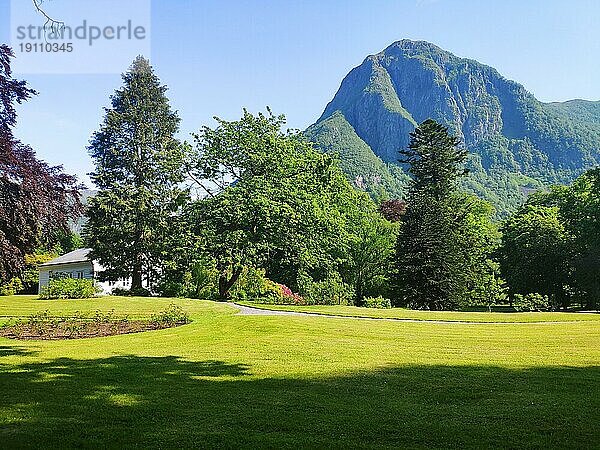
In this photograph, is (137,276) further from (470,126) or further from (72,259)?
(470,126)

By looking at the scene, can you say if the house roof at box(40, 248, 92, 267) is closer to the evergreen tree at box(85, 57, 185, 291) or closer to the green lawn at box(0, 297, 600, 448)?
the evergreen tree at box(85, 57, 185, 291)

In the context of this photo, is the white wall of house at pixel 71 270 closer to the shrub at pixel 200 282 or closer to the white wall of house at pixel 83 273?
the white wall of house at pixel 83 273

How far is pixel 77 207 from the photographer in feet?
80.3

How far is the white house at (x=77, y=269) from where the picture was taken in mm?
44500

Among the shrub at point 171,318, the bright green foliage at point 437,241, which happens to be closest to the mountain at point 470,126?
the bright green foliage at point 437,241

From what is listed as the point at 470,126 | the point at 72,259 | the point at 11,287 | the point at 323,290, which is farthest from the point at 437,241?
the point at 470,126

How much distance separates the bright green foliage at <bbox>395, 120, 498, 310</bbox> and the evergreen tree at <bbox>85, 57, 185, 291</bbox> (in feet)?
51.2

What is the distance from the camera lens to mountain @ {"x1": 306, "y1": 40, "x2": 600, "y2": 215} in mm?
125875

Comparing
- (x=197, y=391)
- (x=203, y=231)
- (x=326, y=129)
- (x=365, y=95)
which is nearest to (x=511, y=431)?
(x=197, y=391)

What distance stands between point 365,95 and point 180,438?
181701 mm

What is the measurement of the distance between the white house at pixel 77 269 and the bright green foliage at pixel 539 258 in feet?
106

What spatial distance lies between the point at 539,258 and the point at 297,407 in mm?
43966

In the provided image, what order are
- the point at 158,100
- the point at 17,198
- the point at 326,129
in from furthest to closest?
the point at 326,129 < the point at 158,100 < the point at 17,198

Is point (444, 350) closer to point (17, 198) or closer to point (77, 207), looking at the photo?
point (17, 198)
